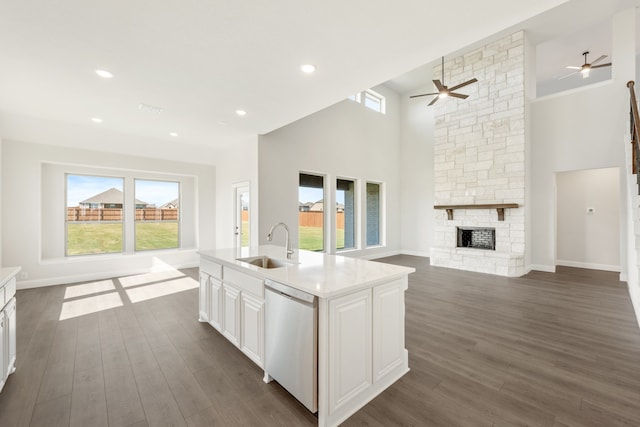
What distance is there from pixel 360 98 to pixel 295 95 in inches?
171

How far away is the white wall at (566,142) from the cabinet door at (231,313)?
6504mm

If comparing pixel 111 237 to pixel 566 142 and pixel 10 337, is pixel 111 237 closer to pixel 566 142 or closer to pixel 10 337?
pixel 10 337

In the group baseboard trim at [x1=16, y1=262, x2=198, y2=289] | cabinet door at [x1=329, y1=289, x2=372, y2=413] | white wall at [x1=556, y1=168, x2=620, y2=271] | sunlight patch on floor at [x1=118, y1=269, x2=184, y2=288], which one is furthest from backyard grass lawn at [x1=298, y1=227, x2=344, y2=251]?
white wall at [x1=556, y1=168, x2=620, y2=271]

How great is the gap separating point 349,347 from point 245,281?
105cm

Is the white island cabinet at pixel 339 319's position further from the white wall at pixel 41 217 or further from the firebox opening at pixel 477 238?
the firebox opening at pixel 477 238

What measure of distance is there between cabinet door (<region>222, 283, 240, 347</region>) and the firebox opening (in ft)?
19.0

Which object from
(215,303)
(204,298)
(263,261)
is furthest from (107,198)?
(263,261)

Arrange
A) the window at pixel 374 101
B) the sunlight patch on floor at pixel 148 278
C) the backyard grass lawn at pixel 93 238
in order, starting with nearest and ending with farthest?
1. the sunlight patch on floor at pixel 148 278
2. the backyard grass lawn at pixel 93 238
3. the window at pixel 374 101

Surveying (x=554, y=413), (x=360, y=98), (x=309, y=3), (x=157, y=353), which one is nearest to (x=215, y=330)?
(x=157, y=353)

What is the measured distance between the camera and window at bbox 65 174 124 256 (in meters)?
5.52

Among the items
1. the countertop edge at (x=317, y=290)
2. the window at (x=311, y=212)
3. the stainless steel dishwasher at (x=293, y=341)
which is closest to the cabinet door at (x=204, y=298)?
the countertop edge at (x=317, y=290)

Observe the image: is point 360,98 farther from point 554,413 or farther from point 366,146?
point 554,413

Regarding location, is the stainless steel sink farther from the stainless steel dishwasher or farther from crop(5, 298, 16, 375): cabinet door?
crop(5, 298, 16, 375): cabinet door

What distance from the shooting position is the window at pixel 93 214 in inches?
217
